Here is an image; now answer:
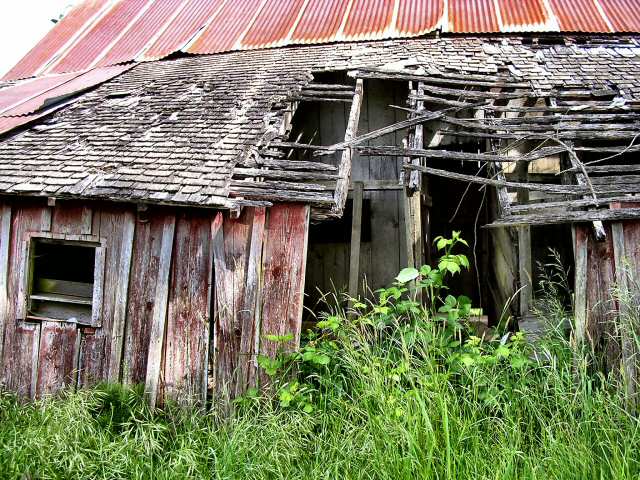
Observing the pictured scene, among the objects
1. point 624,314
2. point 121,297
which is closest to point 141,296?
point 121,297

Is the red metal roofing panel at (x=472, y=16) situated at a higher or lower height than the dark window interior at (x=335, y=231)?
higher

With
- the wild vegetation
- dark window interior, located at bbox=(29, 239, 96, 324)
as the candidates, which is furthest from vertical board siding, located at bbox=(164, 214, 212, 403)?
dark window interior, located at bbox=(29, 239, 96, 324)

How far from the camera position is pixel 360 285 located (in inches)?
273

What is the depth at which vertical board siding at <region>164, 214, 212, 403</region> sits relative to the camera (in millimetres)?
4703

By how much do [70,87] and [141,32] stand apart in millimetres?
2567

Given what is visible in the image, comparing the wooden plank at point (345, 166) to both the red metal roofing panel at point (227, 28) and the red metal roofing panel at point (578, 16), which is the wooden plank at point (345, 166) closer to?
the red metal roofing panel at point (227, 28)

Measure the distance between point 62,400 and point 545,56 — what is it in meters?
7.67

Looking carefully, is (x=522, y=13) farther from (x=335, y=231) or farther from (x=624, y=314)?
(x=624, y=314)

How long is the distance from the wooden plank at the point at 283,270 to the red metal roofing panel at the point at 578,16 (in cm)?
595

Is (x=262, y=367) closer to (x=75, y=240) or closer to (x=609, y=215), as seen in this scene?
(x=75, y=240)

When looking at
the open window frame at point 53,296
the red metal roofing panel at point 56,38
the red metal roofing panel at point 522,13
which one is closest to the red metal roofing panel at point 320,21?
the red metal roofing panel at point 522,13

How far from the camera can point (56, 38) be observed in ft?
34.5

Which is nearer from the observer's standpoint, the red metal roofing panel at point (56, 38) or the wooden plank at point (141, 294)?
the wooden plank at point (141, 294)

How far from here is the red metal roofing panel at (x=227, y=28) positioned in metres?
8.76
